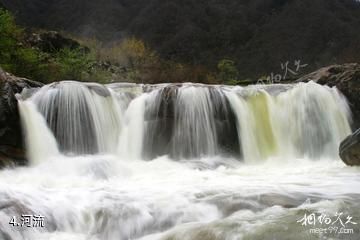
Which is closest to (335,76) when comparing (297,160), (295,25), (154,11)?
(297,160)

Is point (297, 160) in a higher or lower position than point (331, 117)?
lower

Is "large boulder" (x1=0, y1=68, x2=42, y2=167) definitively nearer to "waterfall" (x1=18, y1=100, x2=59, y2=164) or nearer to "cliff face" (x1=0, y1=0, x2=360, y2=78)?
"waterfall" (x1=18, y1=100, x2=59, y2=164)

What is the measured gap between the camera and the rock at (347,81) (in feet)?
39.2

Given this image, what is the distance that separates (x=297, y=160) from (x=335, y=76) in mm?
3688

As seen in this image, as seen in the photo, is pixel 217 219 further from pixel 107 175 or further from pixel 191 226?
pixel 107 175

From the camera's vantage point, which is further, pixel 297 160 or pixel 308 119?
pixel 308 119

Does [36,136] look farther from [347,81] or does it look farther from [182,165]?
[347,81]

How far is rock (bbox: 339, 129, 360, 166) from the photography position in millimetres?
7809

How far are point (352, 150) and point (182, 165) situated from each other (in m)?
3.28

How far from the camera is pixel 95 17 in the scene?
38.1 meters

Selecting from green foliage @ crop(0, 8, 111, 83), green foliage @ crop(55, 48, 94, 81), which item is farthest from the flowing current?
green foliage @ crop(55, 48, 94, 81)

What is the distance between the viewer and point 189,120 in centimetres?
1073

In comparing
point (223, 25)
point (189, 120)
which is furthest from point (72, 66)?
point (223, 25)

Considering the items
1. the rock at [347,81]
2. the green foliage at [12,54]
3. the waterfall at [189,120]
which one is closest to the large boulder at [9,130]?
the waterfall at [189,120]
